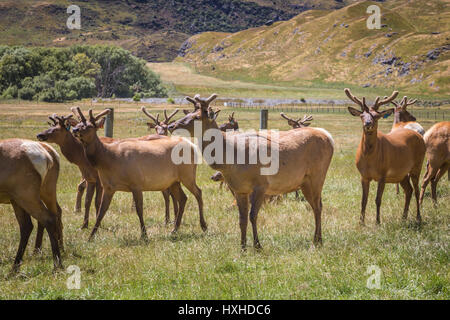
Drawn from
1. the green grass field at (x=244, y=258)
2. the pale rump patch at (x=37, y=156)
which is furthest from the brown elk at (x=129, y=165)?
the pale rump patch at (x=37, y=156)

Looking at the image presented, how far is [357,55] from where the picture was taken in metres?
150

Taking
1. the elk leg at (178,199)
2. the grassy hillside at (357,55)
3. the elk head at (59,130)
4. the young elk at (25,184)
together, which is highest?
the grassy hillside at (357,55)

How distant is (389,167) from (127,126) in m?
25.0

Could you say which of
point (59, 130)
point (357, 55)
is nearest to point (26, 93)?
point (59, 130)

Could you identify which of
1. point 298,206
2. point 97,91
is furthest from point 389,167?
point 97,91

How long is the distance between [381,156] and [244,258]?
13.7ft

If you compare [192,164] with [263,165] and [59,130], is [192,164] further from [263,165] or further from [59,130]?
[59,130]

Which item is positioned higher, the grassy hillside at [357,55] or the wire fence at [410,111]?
the grassy hillside at [357,55]

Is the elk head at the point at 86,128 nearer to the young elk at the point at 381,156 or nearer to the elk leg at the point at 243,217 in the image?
the elk leg at the point at 243,217

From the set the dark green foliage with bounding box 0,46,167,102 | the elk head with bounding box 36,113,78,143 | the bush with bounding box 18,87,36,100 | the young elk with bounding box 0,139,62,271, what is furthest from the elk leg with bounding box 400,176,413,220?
the bush with bounding box 18,87,36,100

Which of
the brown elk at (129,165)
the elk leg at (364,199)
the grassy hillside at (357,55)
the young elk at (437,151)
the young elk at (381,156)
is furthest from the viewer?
the grassy hillside at (357,55)

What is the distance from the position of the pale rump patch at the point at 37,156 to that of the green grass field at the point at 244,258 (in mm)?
1410

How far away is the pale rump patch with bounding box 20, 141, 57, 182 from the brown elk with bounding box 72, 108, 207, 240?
164 cm

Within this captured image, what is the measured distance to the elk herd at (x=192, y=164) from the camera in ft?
22.2
